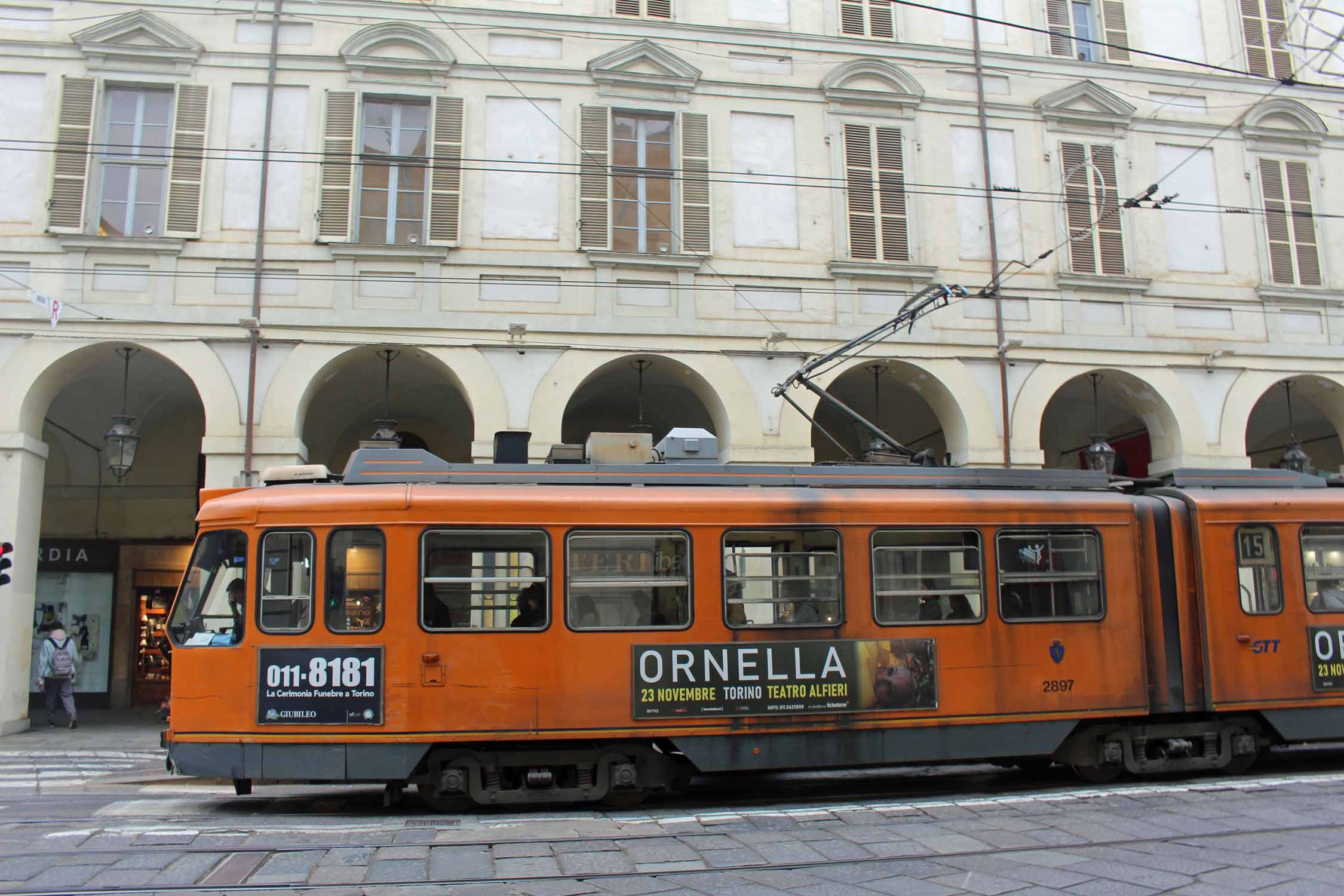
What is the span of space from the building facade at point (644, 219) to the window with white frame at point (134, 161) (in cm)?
5

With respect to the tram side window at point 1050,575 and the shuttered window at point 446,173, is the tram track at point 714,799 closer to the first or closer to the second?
the tram side window at point 1050,575

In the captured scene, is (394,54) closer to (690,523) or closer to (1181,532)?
(690,523)

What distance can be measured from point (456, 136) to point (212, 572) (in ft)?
27.2

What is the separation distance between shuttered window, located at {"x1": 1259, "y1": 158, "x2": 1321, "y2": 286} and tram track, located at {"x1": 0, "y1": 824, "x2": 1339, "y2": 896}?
461 inches

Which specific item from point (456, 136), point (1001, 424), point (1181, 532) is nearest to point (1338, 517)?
point (1181, 532)

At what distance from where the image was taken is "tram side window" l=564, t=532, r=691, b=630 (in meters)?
7.70

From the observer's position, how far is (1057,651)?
27.3 feet

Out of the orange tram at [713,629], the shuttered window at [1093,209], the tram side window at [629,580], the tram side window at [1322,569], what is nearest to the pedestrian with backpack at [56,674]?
the orange tram at [713,629]

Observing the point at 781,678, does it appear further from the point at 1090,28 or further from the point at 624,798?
the point at 1090,28

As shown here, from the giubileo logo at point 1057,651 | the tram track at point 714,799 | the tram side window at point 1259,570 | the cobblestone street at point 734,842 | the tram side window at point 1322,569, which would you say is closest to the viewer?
the cobblestone street at point 734,842

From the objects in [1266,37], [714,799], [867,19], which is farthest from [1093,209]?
[714,799]

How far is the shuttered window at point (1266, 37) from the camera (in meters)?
16.5

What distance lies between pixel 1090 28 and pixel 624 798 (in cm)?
1441

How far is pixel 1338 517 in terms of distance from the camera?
906 cm
